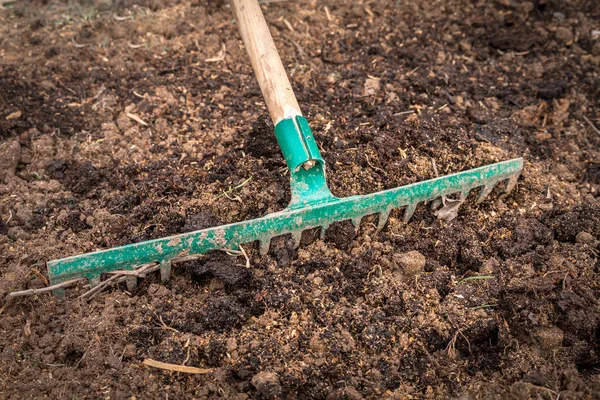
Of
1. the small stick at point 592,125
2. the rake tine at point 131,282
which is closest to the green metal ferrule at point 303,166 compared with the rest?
the rake tine at point 131,282

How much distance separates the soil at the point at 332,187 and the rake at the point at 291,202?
0.28ft

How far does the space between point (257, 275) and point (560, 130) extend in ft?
5.99

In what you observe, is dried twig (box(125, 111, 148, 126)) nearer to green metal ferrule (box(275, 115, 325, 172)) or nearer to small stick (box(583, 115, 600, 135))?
green metal ferrule (box(275, 115, 325, 172))

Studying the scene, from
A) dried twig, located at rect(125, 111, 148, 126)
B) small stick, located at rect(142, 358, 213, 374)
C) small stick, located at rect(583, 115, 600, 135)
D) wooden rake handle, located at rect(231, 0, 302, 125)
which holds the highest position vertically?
wooden rake handle, located at rect(231, 0, 302, 125)

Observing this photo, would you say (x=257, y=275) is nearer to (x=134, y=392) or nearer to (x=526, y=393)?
(x=134, y=392)

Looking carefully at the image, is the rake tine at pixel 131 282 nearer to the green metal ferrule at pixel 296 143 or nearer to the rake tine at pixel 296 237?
the rake tine at pixel 296 237

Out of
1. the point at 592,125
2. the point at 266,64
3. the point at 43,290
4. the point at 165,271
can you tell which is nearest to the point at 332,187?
the point at 266,64

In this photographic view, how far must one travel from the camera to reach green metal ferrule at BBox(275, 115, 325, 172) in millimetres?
2436

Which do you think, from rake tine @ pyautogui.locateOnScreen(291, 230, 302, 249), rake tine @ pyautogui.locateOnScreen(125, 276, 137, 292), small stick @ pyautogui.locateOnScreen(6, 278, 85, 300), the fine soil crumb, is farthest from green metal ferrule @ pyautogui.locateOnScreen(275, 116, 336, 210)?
small stick @ pyautogui.locateOnScreen(6, 278, 85, 300)

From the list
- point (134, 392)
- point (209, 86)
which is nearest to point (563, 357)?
point (134, 392)

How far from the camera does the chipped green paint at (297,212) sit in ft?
7.44

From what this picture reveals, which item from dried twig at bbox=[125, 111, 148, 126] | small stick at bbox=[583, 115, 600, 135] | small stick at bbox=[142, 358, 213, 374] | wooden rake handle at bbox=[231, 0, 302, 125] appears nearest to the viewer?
small stick at bbox=[142, 358, 213, 374]

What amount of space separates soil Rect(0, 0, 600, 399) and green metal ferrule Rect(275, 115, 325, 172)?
0.77 feet

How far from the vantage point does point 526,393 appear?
2076 mm
